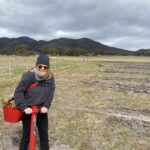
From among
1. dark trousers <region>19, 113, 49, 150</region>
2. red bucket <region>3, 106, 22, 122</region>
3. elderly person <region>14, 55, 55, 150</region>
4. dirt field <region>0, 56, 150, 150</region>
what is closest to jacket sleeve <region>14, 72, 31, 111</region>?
elderly person <region>14, 55, 55, 150</region>

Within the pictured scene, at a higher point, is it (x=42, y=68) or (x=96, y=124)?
(x=42, y=68)

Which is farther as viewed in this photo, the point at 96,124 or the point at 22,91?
the point at 96,124

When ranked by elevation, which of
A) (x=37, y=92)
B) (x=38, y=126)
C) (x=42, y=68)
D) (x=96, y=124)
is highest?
(x=42, y=68)

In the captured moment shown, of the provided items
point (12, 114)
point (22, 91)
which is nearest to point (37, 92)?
point (22, 91)

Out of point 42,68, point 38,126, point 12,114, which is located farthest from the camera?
point 38,126

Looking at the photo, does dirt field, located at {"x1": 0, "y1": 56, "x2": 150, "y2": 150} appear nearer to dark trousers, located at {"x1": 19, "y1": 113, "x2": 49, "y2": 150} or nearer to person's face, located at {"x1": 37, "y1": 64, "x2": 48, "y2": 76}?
dark trousers, located at {"x1": 19, "y1": 113, "x2": 49, "y2": 150}

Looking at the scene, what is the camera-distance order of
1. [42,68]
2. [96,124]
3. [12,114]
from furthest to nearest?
[96,124], [12,114], [42,68]

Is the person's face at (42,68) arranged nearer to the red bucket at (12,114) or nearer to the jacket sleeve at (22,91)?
the jacket sleeve at (22,91)

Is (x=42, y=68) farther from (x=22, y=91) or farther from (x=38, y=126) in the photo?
(x=38, y=126)

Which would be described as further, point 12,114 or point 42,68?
point 12,114

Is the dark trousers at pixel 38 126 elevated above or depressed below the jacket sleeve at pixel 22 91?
below

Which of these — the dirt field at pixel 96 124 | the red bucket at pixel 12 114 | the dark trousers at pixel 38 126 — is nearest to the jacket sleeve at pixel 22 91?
the red bucket at pixel 12 114

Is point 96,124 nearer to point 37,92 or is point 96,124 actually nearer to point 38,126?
point 38,126

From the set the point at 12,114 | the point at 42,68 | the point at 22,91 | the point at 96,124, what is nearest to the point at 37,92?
the point at 22,91
